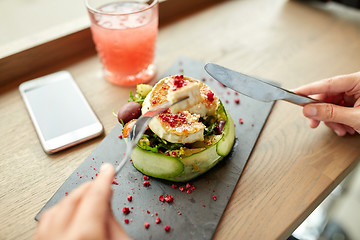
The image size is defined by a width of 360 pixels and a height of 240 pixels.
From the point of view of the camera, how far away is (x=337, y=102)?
42.8 inches

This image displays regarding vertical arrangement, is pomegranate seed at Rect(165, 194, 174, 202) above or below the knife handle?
below

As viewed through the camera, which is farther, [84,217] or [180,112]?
[180,112]

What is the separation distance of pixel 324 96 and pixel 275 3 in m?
0.90

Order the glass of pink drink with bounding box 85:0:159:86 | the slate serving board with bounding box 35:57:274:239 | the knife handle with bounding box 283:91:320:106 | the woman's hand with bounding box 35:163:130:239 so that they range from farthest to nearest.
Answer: the glass of pink drink with bounding box 85:0:159:86, the knife handle with bounding box 283:91:320:106, the slate serving board with bounding box 35:57:274:239, the woman's hand with bounding box 35:163:130:239

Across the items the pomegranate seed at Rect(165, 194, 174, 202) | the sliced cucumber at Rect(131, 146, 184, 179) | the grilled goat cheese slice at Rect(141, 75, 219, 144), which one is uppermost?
the grilled goat cheese slice at Rect(141, 75, 219, 144)

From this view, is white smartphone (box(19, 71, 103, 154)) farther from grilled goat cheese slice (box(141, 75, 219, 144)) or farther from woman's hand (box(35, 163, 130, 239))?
woman's hand (box(35, 163, 130, 239))

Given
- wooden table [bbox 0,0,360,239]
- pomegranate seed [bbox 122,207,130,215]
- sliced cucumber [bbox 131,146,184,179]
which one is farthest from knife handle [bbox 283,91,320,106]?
pomegranate seed [bbox 122,207,130,215]

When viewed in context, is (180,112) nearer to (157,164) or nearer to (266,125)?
(157,164)

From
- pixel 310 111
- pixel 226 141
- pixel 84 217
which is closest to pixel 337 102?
pixel 310 111

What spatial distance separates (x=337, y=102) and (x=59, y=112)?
921 mm

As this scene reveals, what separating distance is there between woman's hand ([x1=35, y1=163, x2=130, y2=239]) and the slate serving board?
0.22 meters

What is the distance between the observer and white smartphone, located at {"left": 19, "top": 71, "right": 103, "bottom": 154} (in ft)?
3.26

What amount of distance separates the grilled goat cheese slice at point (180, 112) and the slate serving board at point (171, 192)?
136 millimetres

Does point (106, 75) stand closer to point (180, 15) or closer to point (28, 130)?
point (28, 130)
